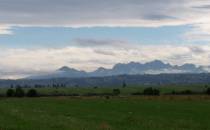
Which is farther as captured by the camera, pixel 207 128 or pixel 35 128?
pixel 207 128

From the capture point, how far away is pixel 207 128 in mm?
35000

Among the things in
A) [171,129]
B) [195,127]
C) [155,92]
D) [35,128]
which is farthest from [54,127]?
[155,92]

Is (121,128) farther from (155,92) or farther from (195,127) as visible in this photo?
(155,92)

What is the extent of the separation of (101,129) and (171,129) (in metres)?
4.37

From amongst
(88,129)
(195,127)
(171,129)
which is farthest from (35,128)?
(195,127)

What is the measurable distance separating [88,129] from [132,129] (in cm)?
300

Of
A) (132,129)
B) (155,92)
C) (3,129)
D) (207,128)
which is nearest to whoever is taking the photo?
(3,129)

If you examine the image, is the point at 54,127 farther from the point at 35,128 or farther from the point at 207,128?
the point at 207,128

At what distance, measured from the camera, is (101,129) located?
30.9 meters

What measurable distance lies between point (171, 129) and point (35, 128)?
7952 mm

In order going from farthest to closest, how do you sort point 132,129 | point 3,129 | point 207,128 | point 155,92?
point 155,92, point 207,128, point 132,129, point 3,129

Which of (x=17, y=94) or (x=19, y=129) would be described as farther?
(x=17, y=94)

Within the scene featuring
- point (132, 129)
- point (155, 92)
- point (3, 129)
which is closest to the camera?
point (3, 129)

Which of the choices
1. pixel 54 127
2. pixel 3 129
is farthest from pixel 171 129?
pixel 3 129
